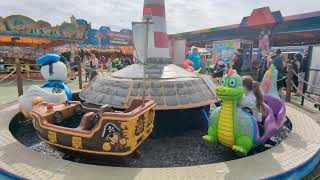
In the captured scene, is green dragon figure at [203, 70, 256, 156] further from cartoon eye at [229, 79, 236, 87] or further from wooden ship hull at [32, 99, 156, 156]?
wooden ship hull at [32, 99, 156, 156]

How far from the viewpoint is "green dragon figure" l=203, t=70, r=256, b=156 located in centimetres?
333

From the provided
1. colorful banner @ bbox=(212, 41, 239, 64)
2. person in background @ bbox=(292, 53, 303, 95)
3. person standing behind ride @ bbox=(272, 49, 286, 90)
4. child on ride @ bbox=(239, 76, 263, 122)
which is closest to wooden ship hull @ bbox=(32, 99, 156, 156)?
child on ride @ bbox=(239, 76, 263, 122)

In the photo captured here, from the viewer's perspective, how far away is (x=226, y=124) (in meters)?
3.46

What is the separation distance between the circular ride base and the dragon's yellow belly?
458 millimetres

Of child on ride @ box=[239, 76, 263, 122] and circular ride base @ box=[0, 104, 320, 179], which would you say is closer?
circular ride base @ box=[0, 104, 320, 179]

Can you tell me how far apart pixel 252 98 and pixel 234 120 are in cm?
50

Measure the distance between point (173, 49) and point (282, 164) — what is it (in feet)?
69.0

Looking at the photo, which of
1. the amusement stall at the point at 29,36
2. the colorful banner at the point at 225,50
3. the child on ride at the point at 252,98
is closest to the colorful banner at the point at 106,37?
the amusement stall at the point at 29,36

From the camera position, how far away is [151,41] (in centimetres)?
509

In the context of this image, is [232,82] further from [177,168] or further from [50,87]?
[50,87]

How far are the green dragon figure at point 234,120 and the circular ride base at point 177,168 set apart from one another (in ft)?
0.93

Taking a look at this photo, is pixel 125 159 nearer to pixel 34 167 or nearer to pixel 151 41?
pixel 34 167

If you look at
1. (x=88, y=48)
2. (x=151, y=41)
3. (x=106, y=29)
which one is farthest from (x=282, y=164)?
(x=106, y=29)

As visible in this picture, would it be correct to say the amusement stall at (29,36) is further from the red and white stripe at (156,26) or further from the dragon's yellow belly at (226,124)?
the dragon's yellow belly at (226,124)
